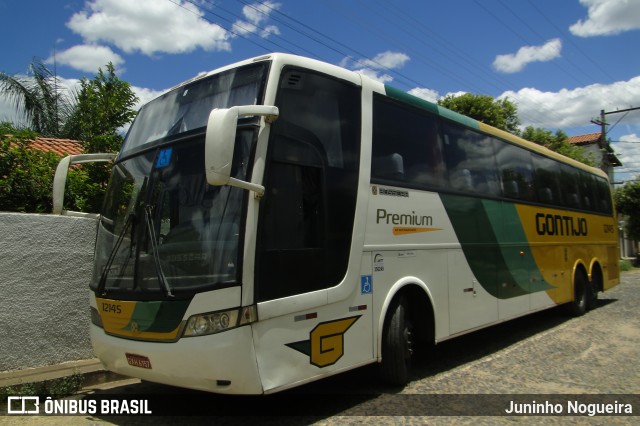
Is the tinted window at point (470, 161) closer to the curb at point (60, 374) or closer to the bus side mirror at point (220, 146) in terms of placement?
the bus side mirror at point (220, 146)

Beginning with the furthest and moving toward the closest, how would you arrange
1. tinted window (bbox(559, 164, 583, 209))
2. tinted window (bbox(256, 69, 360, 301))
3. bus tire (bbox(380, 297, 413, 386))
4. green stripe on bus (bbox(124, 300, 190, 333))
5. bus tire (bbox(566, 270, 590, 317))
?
bus tire (bbox(566, 270, 590, 317))
tinted window (bbox(559, 164, 583, 209))
bus tire (bbox(380, 297, 413, 386))
tinted window (bbox(256, 69, 360, 301))
green stripe on bus (bbox(124, 300, 190, 333))

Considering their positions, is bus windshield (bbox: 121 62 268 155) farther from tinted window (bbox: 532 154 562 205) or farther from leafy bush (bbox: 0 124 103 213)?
tinted window (bbox: 532 154 562 205)

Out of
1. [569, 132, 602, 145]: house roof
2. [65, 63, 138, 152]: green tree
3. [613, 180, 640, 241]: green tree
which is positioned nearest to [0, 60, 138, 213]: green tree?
[65, 63, 138, 152]: green tree

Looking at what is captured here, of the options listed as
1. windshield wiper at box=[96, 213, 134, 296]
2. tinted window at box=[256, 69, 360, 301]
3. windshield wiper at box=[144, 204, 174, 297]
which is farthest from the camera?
windshield wiper at box=[96, 213, 134, 296]

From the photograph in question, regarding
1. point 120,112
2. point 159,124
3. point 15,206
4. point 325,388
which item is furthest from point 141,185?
point 120,112

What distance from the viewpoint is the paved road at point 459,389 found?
4906mm

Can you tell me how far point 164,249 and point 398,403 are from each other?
114 inches

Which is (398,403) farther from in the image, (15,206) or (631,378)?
(15,206)

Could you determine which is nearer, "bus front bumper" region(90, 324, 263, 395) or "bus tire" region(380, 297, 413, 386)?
"bus front bumper" region(90, 324, 263, 395)

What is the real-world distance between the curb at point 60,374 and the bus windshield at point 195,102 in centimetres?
269

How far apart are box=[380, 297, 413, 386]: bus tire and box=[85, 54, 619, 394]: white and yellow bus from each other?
0.05 feet

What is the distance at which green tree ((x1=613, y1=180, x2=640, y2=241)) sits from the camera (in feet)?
99.1

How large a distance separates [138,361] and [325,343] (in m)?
1.66

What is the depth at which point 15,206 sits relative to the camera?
7.19 meters
